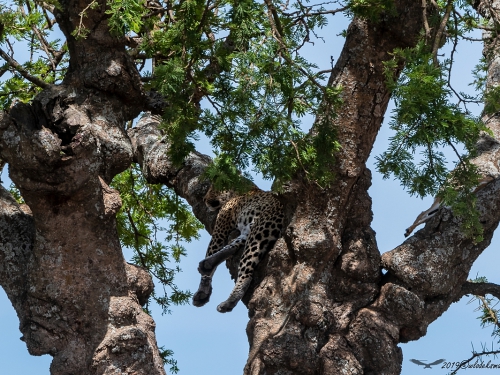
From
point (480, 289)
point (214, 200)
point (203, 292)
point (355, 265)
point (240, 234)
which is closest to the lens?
point (355, 265)

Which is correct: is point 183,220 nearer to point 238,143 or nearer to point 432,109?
point 238,143

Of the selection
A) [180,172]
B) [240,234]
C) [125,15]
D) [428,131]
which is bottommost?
[428,131]

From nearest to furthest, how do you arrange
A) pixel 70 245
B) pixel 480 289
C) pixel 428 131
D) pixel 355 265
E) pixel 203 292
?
1. pixel 428 131
2. pixel 70 245
3. pixel 355 265
4. pixel 480 289
5. pixel 203 292

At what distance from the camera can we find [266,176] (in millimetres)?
4977

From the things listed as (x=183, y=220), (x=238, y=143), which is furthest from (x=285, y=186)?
(x=183, y=220)

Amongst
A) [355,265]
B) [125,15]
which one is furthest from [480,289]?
[125,15]

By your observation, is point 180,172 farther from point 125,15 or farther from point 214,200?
point 125,15

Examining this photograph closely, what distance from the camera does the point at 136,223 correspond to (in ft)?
29.5

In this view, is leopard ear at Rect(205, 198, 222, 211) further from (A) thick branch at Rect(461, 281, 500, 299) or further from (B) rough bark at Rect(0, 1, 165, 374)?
(A) thick branch at Rect(461, 281, 500, 299)

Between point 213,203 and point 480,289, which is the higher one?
point 213,203

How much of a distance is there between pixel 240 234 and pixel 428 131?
3.15 meters

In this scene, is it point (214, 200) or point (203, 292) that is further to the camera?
point (214, 200)

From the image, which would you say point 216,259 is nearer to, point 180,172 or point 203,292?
point 203,292

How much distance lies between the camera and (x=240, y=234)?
280 inches
